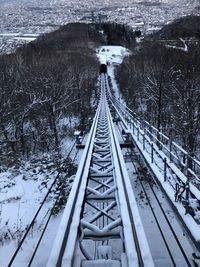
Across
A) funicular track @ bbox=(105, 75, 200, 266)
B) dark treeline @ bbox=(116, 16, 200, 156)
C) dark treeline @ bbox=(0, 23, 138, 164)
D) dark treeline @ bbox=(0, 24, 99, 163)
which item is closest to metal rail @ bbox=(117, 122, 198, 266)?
funicular track @ bbox=(105, 75, 200, 266)

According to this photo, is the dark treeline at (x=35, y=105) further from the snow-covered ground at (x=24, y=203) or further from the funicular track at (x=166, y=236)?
the funicular track at (x=166, y=236)

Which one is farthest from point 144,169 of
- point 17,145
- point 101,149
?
point 17,145

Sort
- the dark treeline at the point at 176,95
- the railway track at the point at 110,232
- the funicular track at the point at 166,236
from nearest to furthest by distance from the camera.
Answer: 1. the railway track at the point at 110,232
2. the funicular track at the point at 166,236
3. the dark treeline at the point at 176,95

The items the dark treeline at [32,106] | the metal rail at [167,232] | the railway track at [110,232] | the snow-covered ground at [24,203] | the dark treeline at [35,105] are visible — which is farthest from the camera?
the dark treeline at [32,106]

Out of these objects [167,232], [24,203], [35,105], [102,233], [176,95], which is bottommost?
[24,203]

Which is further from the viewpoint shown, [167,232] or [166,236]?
[167,232]

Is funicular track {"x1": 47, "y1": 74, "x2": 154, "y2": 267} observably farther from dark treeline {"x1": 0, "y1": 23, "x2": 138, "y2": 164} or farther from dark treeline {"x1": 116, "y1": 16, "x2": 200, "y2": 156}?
dark treeline {"x1": 0, "y1": 23, "x2": 138, "y2": 164}

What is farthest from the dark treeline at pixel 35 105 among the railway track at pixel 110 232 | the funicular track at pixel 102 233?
the funicular track at pixel 102 233

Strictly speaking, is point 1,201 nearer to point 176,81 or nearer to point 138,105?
point 176,81

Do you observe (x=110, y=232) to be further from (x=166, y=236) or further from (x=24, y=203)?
(x=24, y=203)

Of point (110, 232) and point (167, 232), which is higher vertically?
point (110, 232)

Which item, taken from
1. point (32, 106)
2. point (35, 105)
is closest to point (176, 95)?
point (32, 106)
